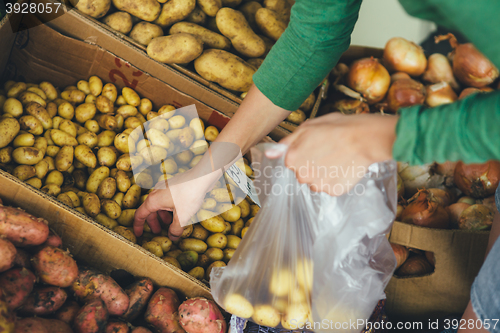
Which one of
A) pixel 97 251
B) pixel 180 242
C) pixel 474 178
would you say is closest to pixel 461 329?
pixel 474 178

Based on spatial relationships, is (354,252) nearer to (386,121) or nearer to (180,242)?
(386,121)

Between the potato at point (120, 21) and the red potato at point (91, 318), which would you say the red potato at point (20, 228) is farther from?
the potato at point (120, 21)

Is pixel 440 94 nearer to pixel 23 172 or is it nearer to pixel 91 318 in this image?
pixel 91 318

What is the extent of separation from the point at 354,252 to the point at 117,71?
5.07ft

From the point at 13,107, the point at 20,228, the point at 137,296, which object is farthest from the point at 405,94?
the point at 13,107

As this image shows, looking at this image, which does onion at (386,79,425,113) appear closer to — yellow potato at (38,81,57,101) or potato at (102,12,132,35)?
potato at (102,12,132,35)

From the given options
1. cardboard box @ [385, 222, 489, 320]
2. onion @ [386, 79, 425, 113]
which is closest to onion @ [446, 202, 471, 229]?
cardboard box @ [385, 222, 489, 320]

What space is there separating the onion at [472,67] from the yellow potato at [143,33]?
75.2 inches

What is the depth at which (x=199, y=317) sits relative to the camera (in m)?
1.13

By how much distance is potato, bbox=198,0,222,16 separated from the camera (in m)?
1.92

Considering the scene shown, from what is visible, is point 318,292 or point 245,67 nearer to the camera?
point 318,292

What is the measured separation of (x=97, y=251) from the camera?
3.98 feet

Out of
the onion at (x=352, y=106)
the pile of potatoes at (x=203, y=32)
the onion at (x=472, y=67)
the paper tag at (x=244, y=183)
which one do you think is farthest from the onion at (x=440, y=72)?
the paper tag at (x=244, y=183)

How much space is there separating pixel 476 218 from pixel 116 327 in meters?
1.57
